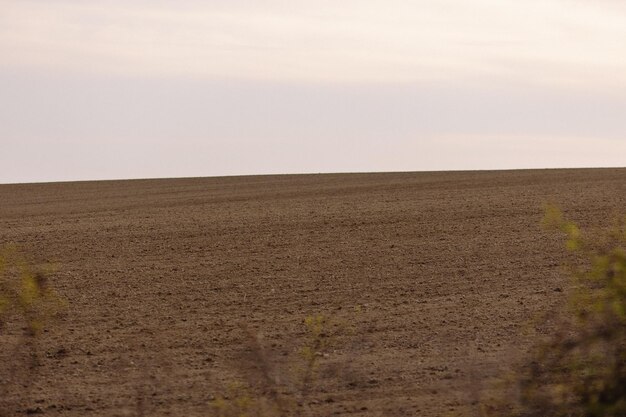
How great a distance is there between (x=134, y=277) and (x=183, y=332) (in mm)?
3247

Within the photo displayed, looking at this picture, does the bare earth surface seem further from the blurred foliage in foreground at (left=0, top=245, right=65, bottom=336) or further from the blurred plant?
the blurred foliage in foreground at (left=0, top=245, right=65, bottom=336)

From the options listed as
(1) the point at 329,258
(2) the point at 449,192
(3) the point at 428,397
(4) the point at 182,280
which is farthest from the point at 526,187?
(3) the point at 428,397

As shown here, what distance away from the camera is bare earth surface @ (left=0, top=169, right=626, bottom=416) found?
8.67 metres

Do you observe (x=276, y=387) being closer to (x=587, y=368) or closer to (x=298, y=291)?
(x=587, y=368)

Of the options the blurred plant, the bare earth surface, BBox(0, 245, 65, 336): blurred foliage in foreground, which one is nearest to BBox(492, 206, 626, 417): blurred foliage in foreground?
the bare earth surface

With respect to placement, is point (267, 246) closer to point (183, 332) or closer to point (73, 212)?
point (183, 332)

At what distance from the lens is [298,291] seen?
1238 cm

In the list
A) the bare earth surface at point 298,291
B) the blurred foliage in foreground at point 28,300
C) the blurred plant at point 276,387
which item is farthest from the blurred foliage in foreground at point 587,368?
the blurred foliage in foreground at point 28,300

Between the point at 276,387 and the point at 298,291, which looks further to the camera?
the point at 298,291

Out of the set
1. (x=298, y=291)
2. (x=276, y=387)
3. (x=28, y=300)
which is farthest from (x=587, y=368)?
(x=28, y=300)

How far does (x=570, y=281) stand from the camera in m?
12.4

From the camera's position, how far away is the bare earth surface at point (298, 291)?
8672mm

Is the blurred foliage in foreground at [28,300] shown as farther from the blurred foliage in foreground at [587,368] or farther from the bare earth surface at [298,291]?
the blurred foliage in foreground at [587,368]

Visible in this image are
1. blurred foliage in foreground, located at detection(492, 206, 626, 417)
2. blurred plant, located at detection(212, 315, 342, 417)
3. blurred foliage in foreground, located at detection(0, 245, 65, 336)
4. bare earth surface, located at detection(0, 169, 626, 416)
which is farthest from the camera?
blurred foliage in foreground, located at detection(0, 245, 65, 336)
